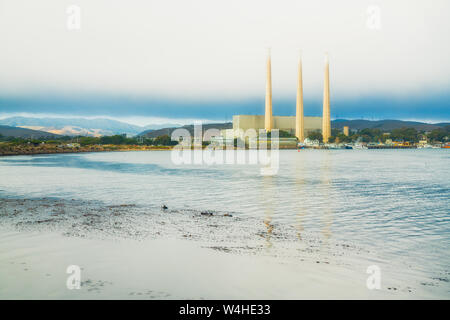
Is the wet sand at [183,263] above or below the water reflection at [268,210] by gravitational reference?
above

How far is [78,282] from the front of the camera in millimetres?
8758

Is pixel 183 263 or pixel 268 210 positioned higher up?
pixel 183 263

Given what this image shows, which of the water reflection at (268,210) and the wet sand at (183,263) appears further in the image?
the water reflection at (268,210)

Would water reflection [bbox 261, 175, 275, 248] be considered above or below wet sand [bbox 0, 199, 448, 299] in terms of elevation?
below

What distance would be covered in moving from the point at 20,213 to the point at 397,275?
1607 centimetres

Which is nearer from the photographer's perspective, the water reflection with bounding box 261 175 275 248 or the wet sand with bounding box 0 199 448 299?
the wet sand with bounding box 0 199 448 299

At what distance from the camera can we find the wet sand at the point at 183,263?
8352 millimetres

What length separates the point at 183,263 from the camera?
10328mm

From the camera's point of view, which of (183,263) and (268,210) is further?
(268,210)

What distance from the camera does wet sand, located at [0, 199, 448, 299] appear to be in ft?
27.4
